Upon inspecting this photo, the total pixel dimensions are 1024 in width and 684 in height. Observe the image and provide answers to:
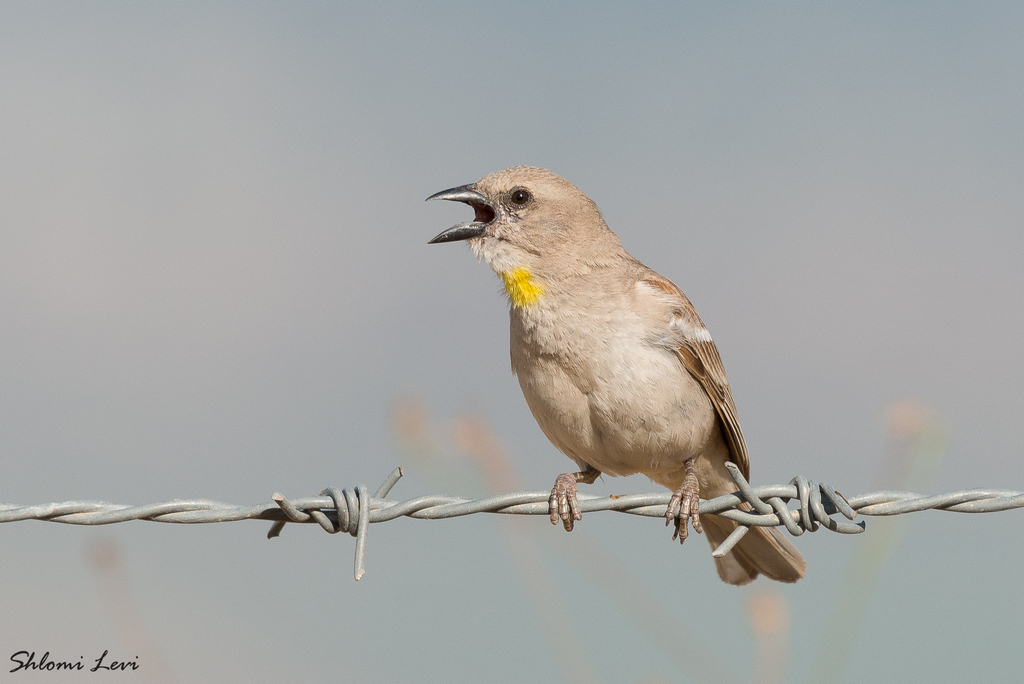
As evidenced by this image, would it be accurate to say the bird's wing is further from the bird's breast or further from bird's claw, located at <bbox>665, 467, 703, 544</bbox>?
bird's claw, located at <bbox>665, 467, 703, 544</bbox>

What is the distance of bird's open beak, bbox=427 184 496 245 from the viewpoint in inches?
242

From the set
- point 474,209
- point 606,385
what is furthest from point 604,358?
point 474,209

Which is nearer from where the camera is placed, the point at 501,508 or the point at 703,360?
the point at 501,508

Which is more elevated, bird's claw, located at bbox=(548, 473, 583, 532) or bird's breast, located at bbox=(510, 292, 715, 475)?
bird's breast, located at bbox=(510, 292, 715, 475)

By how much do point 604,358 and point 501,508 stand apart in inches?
67.4

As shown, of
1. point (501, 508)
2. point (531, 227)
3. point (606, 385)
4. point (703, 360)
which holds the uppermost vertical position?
point (531, 227)

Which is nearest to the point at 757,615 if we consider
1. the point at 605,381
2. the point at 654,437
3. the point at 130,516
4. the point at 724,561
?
the point at 724,561

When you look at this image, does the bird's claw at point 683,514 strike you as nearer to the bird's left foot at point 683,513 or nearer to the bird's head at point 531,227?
the bird's left foot at point 683,513

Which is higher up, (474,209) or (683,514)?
(474,209)

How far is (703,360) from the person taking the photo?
18.7ft

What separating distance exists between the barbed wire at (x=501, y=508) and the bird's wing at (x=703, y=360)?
1655 mm

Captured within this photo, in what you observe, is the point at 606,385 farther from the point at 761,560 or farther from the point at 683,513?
the point at 761,560

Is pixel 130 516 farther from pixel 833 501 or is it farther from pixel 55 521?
pixel 833 501

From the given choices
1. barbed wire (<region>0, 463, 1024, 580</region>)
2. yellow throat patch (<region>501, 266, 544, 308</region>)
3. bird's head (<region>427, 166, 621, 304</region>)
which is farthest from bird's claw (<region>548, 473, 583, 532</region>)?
bird's head (<region>427, 166, 621, 304</region>)
